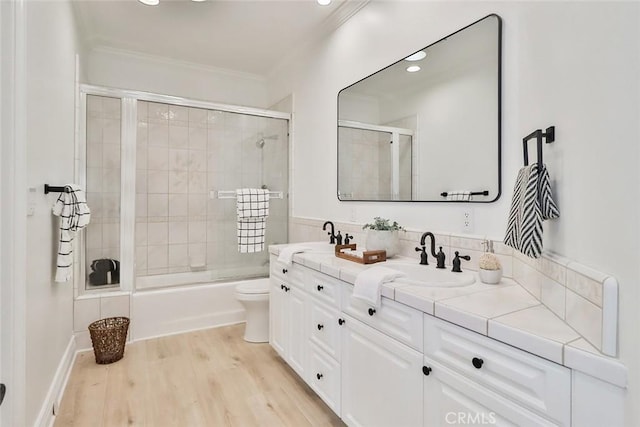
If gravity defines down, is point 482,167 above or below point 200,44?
below

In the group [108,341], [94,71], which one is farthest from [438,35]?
[94,71]

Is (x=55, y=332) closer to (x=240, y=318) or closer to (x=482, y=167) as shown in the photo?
(x=240, y=318)

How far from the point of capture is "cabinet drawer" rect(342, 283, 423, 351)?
4.02 ft

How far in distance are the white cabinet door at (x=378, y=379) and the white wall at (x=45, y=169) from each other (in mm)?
1405

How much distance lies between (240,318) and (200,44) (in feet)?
9.32

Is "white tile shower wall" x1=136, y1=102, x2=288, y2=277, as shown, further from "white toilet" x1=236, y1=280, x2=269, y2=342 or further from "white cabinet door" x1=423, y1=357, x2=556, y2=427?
"white cabinet door" x1=423, y1=357, x2=556, y2=427

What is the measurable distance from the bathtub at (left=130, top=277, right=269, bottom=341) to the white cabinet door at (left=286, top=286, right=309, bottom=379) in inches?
36.5

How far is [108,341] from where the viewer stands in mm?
2451

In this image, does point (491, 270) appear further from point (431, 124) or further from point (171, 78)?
point (171, 78)

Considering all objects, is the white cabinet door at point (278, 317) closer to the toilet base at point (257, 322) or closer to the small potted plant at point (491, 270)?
the toilet base at point (257, 322)

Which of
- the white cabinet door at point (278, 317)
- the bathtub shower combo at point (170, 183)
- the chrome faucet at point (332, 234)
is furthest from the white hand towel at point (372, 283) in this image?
the bathtub shower combo at point (170, 183)

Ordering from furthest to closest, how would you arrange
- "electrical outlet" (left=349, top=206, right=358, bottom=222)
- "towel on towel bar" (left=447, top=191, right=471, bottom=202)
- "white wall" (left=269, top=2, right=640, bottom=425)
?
"electrical outlet" (left=349, top=206, right=358, bottom=222) → "towel on towel bar" (left=447, top=191, right=471, bottom=202) → "white wall" (left=269, top=2, right=640, bottom=425)

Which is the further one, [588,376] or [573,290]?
[573,290]

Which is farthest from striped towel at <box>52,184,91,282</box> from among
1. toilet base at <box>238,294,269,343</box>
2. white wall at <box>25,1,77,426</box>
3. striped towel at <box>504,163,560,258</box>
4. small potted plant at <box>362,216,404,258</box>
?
striped towel at <box>504,163,560,258</box>
